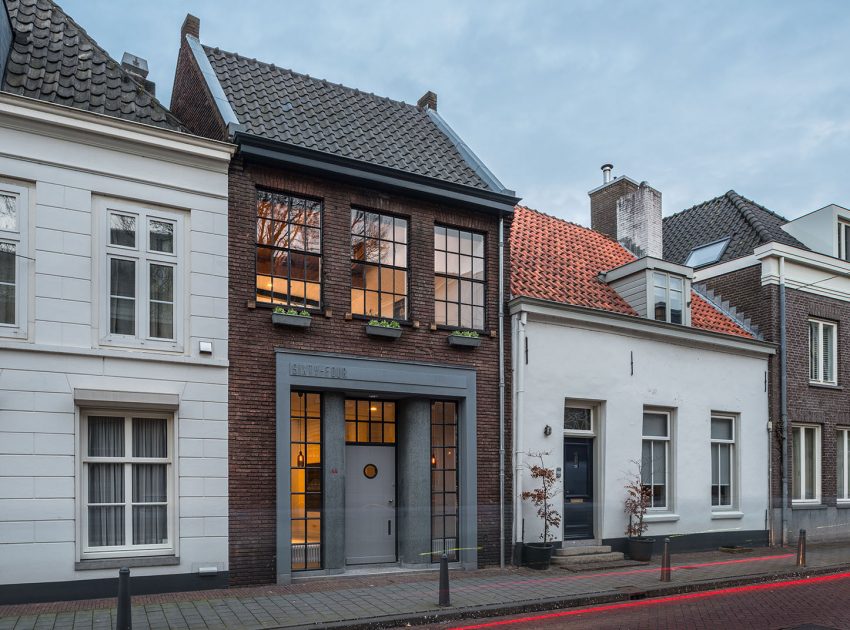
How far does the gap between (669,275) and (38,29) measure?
1417cm

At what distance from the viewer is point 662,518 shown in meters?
16.8

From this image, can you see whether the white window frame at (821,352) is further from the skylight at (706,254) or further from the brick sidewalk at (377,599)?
the brick sidewalk at (377,599)

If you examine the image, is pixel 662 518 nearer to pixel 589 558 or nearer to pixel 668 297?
pixel 589 558

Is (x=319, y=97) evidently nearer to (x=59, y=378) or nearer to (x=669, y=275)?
(x=59, y=378)

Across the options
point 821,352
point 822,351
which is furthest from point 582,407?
point 822,351

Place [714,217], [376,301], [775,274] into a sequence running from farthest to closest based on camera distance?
[714,217], [775,274], [376,301]

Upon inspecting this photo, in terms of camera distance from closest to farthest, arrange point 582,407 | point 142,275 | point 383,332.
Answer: point 142,275
point 383,332
point 582,407

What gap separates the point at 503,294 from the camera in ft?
49.5

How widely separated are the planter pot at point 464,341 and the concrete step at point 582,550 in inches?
175

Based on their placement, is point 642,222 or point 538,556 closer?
point 538,556

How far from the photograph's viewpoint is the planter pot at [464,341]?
14.3 metres

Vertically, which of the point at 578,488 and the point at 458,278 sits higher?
the point at 458,278

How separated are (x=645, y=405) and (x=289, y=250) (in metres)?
8.93

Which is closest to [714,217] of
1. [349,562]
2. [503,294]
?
[503,294]
